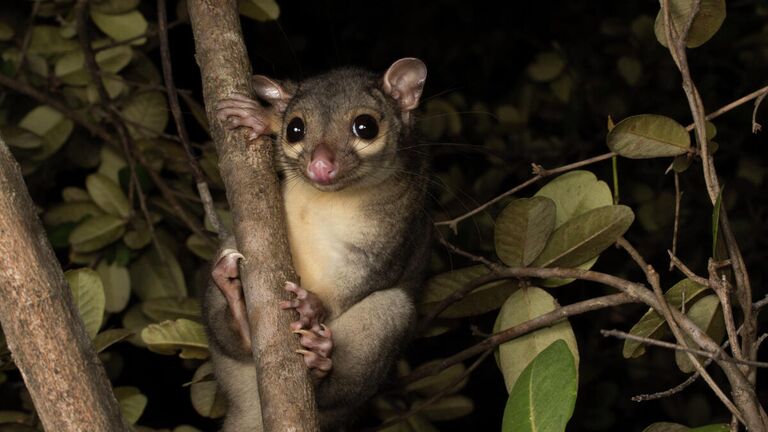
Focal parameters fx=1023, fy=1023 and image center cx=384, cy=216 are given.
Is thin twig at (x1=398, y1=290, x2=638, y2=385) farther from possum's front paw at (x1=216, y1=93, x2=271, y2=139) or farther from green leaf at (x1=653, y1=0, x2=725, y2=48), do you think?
possum's front paw at (x1=216, y1=93, x2=271, y2=139)

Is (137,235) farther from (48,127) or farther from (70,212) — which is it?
(48,127)

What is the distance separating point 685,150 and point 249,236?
100 centimetres

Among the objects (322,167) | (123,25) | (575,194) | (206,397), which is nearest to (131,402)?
(206,397)

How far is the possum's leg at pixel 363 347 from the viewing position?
2.69 meters

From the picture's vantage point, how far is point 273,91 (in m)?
2.86

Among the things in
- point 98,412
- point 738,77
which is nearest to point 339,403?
point 98,412

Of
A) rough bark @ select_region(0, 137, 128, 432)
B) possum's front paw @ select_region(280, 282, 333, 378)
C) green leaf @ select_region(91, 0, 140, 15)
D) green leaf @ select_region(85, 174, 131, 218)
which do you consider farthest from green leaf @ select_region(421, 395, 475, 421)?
green leaf @ select_region(91, 0, 140, 15)

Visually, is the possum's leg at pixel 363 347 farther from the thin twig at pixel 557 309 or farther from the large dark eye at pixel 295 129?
the large dark eye at pixel 295 129

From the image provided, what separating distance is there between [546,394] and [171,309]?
5.62ft

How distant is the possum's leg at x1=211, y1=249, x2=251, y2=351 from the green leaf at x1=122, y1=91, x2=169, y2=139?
1090 millimetres

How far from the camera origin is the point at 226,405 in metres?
2.91

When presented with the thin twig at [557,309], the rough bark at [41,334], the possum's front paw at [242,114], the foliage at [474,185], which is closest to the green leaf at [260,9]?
the foliage at [474,185]

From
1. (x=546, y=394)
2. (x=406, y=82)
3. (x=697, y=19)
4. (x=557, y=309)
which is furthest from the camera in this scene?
(x=406, y=82)

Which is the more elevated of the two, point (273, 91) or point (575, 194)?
point (273, 91)
